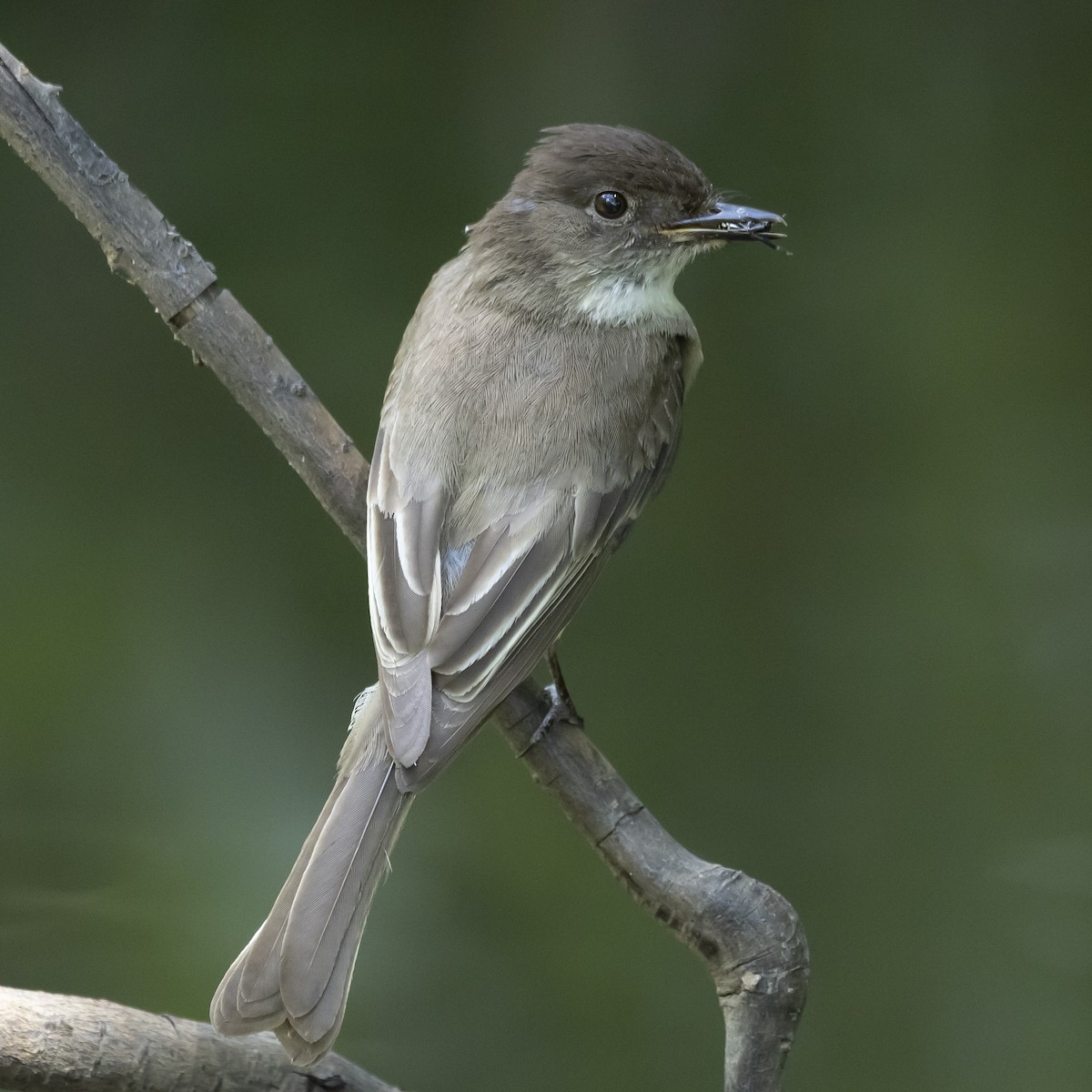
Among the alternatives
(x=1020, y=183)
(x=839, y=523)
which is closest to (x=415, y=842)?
(x=839, y=523)

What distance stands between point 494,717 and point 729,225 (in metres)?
0.68

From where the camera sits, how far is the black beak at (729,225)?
1729 millimetres

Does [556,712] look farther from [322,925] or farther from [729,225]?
[729,225]

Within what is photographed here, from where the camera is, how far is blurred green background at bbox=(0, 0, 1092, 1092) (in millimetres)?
2613

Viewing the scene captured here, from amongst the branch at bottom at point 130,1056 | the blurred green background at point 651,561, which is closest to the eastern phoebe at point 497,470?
the branch at bottom at point 130,1056

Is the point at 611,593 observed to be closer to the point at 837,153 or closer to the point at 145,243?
the point at 837,153

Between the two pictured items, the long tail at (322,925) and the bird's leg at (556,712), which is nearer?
the long tail at (322,925)

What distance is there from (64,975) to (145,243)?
5.21 ft

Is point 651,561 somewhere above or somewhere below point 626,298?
below

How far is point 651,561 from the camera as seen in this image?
2736 mm

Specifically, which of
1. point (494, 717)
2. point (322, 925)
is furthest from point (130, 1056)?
point (494, 717)

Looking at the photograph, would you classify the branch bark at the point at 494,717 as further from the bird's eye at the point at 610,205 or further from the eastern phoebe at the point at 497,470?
the bird's eye at the point at 610,205

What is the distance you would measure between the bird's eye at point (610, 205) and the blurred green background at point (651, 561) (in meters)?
0.91

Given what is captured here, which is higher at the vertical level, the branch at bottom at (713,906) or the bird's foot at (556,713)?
the bird's foot at (556,713)
